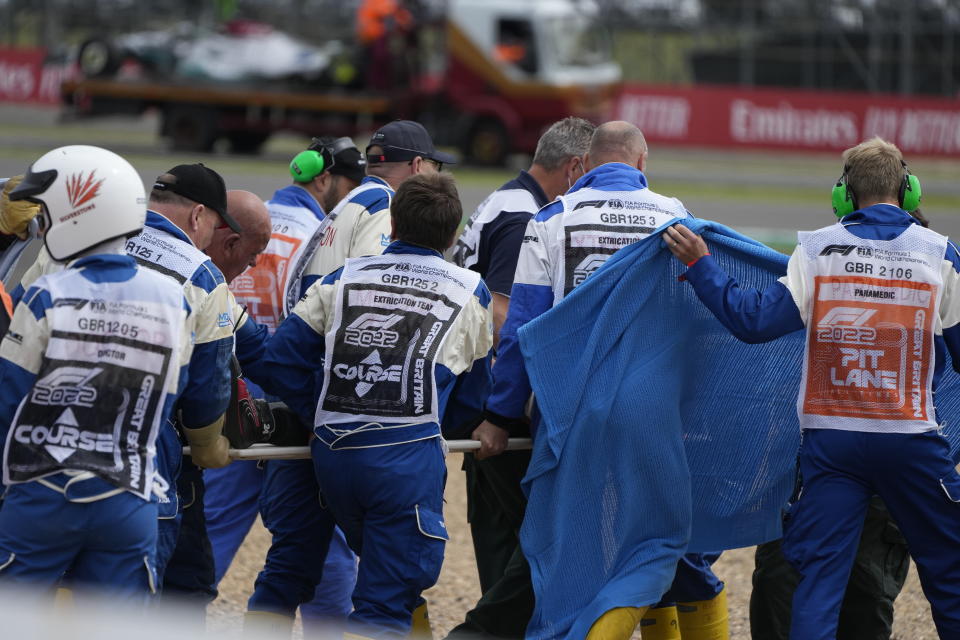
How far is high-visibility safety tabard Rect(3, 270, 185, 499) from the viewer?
369 centimetres

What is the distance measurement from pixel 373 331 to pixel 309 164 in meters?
2.18

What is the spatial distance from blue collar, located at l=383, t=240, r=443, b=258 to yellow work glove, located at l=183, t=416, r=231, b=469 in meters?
0.89

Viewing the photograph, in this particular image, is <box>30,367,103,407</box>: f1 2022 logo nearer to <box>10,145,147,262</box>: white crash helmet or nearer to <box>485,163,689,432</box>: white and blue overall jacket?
<box>10,145,147,262</box>: white crash helmet

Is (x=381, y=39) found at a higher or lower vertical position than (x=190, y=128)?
higher

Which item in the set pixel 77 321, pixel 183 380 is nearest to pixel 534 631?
pixel 183 380

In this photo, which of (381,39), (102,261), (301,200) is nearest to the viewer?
(102,261)

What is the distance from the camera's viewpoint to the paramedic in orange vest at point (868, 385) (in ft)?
15.2

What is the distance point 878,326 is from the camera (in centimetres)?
464

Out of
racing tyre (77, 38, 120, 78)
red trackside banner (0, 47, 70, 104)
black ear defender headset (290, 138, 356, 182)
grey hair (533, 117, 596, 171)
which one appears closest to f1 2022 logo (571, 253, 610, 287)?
grey hair (533, 117, 596, 171)

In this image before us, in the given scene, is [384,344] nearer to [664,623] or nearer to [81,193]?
[81,193]

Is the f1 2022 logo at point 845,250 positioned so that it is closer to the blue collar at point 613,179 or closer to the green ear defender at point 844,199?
the green ear defender at point 844,199

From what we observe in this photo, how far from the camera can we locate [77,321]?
3709 millimetres

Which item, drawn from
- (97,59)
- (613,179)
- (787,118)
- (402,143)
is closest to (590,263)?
(613,179)

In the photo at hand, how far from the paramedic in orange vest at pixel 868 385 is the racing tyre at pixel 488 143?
75.6 feet
